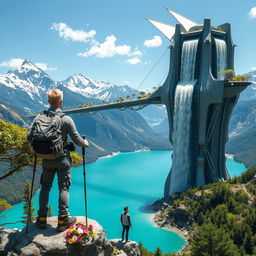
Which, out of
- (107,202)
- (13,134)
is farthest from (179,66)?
(13,134)

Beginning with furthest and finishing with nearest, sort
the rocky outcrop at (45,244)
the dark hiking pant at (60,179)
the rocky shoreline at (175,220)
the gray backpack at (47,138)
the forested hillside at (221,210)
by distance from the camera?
the rocky shoreline at (175,220) → the forested hillside at (221,210) → the dark hiking pant at (60,179) → the rocky outcrop at (45,244) → the gray backpack at (47,138)

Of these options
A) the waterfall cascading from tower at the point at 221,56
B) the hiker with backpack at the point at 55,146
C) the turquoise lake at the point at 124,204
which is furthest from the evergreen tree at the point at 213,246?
the waterfall cascading from tower at the point at 221,56

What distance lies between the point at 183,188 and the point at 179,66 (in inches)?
659

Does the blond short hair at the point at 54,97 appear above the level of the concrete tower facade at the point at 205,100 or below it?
below

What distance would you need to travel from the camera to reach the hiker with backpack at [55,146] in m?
6.77

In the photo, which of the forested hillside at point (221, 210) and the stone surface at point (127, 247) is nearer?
the stone surface at point (127, 247)

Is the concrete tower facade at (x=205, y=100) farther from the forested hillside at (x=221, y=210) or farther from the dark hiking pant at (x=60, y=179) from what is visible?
the dark hiking pant at (x=60, y=179)

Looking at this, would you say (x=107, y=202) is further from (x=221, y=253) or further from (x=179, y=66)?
(x=221, y=253)

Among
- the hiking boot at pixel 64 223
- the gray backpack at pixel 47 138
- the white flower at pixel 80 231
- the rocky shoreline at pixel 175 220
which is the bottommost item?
the white flower at pixel 80 231

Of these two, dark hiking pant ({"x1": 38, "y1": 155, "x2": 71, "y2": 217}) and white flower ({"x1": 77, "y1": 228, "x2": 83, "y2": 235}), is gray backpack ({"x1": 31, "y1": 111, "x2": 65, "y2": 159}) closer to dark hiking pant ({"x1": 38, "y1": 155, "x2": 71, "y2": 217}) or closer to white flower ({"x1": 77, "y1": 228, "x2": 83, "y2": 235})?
dark hiking pant ({"x1": 38, "y1": 155, "x2": 71, "y2": 217})

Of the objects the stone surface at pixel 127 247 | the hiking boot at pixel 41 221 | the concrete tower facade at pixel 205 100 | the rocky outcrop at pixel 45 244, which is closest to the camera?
the rocky outcrop at pixel 45 244

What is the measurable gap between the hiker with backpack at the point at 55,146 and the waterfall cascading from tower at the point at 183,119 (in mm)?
34477

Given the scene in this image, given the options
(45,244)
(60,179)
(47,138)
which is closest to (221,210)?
(60,179)

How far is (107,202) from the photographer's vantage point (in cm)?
5406
